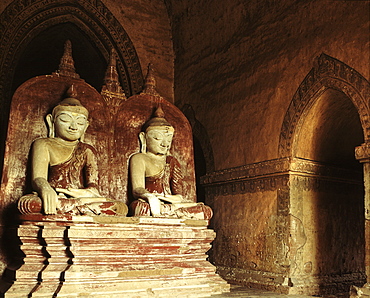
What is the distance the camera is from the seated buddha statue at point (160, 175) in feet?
17.4

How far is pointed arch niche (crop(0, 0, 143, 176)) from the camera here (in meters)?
7.45

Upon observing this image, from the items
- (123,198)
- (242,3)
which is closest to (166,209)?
(123,198)

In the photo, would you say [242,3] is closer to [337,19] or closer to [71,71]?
[337,19]

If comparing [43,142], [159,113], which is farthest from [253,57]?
[43,142]

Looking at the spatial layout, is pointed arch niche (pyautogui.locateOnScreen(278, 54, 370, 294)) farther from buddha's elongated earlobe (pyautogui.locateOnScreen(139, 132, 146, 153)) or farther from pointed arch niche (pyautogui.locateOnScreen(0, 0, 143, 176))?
pointed arch niche (pyautogui.locateOnScreen(0, 0, 143, 176))

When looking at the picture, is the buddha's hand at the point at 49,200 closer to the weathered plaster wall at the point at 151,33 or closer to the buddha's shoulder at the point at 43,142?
the buddha's shoulder at the point at 43,142

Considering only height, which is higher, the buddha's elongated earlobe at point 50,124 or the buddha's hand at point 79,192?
the buddha's elongated earlobe at point 50,124

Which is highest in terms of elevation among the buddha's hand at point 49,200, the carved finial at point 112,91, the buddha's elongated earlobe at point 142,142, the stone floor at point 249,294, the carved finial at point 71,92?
the carved finial at point 112,91

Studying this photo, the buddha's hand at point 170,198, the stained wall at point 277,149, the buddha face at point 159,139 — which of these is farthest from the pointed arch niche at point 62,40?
the buddha's hand at point 170,198

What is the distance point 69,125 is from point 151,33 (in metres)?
4.20

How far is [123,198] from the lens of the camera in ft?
19.1

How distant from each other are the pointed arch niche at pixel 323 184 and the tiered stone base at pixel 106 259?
1523mm

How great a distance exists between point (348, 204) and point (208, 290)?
2691 mm

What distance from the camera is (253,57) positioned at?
6.85 m
